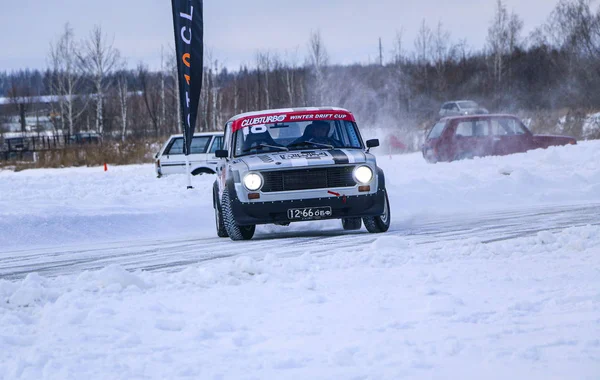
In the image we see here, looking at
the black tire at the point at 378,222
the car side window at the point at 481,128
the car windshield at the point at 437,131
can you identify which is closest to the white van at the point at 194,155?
the car windshield at the point at 437,131

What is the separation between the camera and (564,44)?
50.3 meters

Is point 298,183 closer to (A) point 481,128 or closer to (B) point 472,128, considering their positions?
(B) point 472,128

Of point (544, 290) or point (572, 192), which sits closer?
point (544, 290)

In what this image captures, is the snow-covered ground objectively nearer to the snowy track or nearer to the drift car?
the snowy track

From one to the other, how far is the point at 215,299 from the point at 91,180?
2050 centimetres

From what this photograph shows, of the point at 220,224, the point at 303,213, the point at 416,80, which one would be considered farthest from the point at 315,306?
the point at 416,80

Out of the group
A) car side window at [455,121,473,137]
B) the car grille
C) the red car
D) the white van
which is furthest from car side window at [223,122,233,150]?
car side window at [455,121,473,137]

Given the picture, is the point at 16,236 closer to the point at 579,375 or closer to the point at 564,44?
the point at 579,375

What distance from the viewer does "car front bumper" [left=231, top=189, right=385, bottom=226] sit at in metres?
9.72

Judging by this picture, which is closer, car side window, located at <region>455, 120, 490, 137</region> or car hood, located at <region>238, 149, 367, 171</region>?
car hood, located at <region>238, 149, 367, 171</region>

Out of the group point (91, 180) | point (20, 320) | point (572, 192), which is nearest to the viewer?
point (20, 320)

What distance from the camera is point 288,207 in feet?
31.9

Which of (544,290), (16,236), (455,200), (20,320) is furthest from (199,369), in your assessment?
(455,200)

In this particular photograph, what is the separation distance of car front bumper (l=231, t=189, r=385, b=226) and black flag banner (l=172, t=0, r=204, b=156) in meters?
6.69
